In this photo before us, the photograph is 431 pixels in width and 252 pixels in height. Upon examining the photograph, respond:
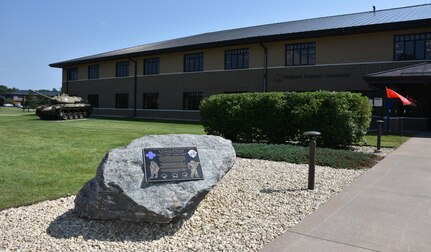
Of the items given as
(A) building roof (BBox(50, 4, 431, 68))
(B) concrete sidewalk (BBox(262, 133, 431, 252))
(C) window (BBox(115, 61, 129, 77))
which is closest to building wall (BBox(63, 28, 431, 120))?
(C) window (BBox(115, 61, 129, 77))

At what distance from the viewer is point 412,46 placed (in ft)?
72.8

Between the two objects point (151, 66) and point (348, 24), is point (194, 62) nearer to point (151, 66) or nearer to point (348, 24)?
point (151, 66)

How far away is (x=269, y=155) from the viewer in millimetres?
10172

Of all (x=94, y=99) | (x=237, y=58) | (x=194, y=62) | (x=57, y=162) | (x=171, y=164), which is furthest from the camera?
(x=94, y=99)

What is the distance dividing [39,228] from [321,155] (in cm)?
705

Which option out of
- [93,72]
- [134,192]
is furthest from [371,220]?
[93,72]

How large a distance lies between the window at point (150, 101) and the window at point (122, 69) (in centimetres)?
375

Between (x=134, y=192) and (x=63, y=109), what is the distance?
29869 millimetres

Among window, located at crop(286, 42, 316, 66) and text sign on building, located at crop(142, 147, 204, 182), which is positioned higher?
window, located at crop(286, 42, 316, 66)

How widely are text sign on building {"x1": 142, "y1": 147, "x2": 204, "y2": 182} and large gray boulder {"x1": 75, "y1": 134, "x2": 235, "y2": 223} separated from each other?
2.6 inches

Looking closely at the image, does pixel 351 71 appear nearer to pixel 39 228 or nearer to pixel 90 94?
pixel 39 228

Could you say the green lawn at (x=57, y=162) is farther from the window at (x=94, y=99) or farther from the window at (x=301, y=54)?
the window at (x=94, y=99)

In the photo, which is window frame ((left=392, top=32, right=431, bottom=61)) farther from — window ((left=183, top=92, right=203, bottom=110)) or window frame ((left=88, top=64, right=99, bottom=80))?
window frame ((left=88, top=64, right=99, bottom=80))

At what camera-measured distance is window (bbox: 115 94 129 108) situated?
38978mm
